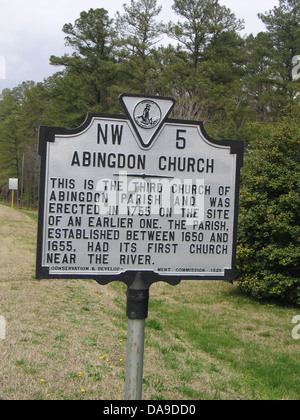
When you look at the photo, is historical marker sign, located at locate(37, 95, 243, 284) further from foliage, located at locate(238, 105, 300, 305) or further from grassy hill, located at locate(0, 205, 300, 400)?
foliage, located at locate(238, 105, 300, 305)

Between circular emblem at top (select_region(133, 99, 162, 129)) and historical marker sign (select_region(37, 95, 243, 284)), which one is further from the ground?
circular emblem at top (select_region(133, 99, 162, 129))

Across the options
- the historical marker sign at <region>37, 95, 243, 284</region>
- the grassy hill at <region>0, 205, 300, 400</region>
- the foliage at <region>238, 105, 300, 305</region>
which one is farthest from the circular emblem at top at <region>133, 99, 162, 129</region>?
the foliage at <region>238, 105, 300, 305</region>

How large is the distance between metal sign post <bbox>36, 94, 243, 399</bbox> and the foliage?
7.70 meters

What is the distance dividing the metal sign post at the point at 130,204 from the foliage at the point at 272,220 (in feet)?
25.3

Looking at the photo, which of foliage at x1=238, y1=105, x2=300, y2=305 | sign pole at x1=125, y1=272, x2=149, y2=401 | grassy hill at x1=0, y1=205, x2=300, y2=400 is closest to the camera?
sign pole at x1=125, y1=272, x2=149, y2=401

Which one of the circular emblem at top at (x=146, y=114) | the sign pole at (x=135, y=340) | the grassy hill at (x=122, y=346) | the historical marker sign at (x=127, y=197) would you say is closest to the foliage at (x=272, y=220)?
the grassy hill at (x=122, y=346)

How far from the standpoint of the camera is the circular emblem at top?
322 cm

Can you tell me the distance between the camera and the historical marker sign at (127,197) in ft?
10.4

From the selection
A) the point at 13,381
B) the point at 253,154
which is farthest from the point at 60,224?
the point at 253,154

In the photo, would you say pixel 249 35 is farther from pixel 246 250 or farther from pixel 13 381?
pixel 13 381

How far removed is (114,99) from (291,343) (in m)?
31.7

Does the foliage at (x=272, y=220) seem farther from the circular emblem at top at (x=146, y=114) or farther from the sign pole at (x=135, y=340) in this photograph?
the circular emblem at top at (x=146, y=114)

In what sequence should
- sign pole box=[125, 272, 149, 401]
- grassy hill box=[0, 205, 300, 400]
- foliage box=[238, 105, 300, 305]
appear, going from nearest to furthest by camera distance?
sign pole box=[125, 272, 149, 401] → grassy hill box=[0, 205, 300, 400] → foliage box=[238, 105, 300, 305]
